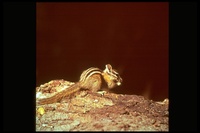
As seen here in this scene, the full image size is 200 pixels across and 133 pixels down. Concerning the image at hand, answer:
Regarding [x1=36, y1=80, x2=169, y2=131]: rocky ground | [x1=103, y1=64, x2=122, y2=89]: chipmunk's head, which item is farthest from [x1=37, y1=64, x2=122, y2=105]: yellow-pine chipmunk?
[x1=36, y1=80, x2=169, y2=131]: rocky ground

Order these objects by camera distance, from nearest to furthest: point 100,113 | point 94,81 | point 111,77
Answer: point 100,113 < point 94,81 < point 111,77

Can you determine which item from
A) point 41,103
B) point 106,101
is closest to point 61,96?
point 41,103

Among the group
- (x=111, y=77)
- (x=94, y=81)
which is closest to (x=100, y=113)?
(x=94, y=81)

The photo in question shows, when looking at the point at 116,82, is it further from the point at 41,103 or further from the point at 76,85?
the point at 41,103

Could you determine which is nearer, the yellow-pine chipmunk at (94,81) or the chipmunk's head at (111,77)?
the yellow-pine chipmunk at (94,81)

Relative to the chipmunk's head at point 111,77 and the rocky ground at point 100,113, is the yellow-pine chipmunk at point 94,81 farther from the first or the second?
the rocky ground at point 100,113

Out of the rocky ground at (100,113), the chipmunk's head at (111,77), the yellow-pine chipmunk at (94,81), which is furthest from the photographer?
the chipmunk's head at (111,77)

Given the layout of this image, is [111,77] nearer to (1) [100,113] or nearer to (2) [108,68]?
(2) [108,68]

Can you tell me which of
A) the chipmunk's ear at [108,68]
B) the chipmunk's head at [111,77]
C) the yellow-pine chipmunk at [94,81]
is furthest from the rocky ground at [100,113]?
the chipmunk's ear at [108,68]
